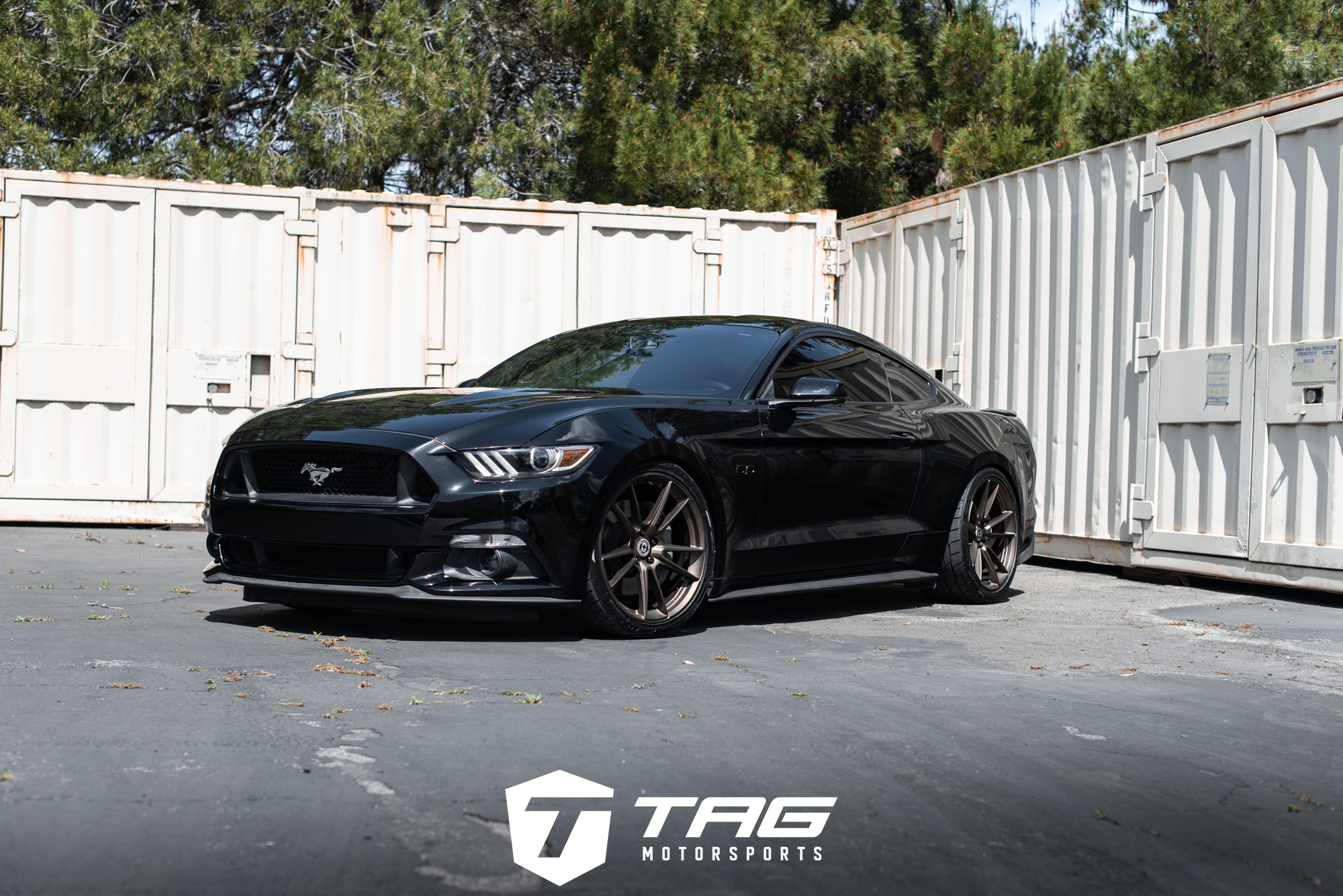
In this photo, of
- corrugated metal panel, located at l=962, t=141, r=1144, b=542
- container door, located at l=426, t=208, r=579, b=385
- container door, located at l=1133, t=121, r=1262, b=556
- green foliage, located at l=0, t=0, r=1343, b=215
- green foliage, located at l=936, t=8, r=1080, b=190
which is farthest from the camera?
green foliage, located at l=936, t=8, r=1080, b=190

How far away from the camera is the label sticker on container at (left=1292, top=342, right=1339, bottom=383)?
7742 mm

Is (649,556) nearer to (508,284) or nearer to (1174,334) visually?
(1174,334)

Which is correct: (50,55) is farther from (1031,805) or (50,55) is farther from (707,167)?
(1031,805)

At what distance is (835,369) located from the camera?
282 inches

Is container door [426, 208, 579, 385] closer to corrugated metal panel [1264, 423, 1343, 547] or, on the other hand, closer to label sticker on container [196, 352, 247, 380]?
label sticker on container [196, 352, 247, 380]

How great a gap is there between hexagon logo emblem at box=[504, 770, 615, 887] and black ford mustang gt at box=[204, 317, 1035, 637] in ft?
6.82

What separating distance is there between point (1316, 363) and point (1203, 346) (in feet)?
3.03

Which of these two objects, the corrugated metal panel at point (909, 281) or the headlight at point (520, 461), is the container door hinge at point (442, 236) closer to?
the corrugated metal panel at point (909, 281)

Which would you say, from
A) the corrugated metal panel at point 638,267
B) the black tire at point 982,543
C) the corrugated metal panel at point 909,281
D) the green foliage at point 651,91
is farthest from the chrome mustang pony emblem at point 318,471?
the green foliage at point 651,91

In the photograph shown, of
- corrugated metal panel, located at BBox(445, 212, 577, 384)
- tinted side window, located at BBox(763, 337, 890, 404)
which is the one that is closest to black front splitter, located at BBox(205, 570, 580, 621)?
tinted side window, located at BBox(763, 337, 890, 404)

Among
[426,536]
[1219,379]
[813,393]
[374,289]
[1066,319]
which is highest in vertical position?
[374,289]

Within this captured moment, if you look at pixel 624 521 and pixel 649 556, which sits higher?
pixel 624 521

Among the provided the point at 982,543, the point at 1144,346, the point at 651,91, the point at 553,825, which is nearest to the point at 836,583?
the point at 982,543

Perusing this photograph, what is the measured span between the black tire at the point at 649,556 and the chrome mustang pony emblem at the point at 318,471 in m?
1.04
